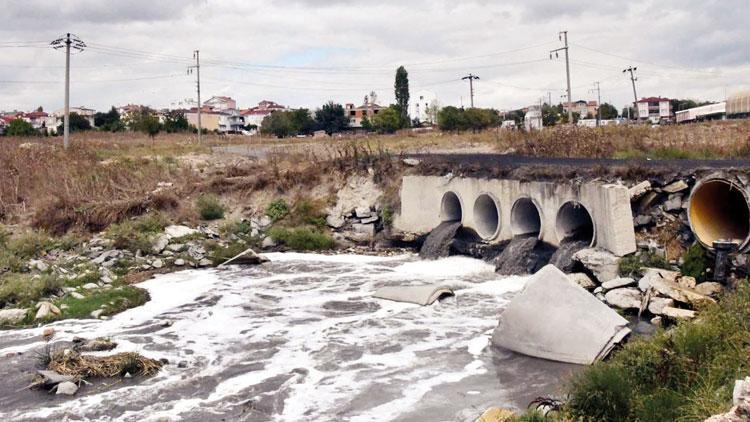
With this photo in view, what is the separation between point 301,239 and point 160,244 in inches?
177

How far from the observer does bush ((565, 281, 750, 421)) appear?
22.2 feet

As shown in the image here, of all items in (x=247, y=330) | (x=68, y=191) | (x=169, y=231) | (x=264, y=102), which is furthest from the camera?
(x=264, y=102)

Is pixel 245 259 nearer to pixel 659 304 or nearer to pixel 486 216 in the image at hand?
pixel 486 216

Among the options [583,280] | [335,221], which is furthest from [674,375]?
[335,221]

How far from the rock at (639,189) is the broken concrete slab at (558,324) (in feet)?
16.0

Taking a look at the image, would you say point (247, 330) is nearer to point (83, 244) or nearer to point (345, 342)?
point (345, 342)

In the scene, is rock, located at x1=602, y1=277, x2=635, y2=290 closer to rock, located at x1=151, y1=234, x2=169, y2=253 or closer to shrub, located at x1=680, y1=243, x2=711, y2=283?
shrub, located at x1=680, y1=243, x2=711, y2=283

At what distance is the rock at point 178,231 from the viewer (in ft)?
70.8

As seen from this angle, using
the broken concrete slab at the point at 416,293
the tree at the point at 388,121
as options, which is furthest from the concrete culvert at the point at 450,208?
the tree at the point at 388,121

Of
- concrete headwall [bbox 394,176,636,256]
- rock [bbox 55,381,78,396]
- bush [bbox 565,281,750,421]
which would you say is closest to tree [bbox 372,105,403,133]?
concrete headwall [bbox 394,176,636,256]

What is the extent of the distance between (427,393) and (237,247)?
12309mm

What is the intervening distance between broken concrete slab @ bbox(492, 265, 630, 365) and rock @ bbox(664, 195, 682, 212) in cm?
486

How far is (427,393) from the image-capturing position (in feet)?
32.8

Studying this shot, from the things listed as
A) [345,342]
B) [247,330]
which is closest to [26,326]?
[247,330]
